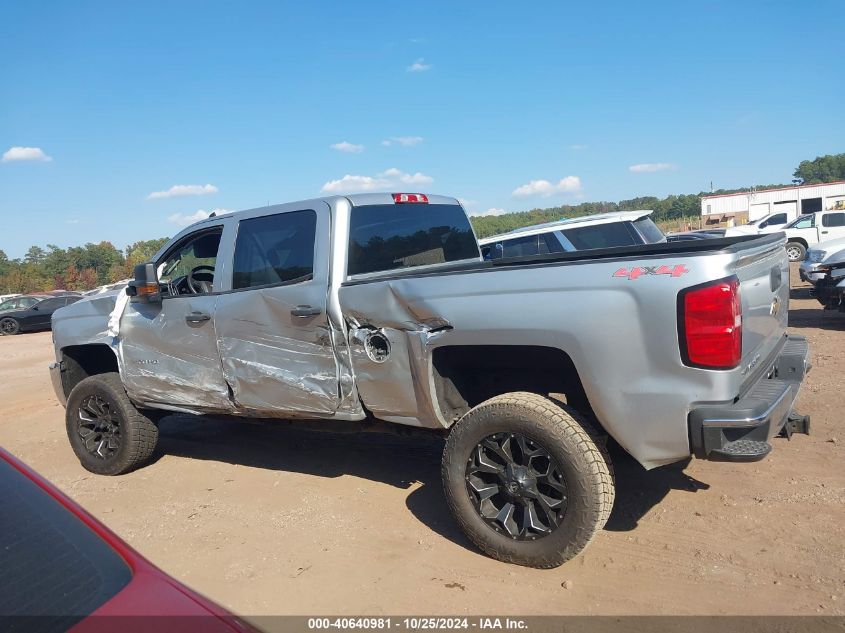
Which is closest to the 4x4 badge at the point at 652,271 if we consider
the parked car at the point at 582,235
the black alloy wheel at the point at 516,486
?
the black alloy wheel at the point at 516,486

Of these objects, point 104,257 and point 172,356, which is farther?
point 104,257

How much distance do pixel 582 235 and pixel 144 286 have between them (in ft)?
25.6

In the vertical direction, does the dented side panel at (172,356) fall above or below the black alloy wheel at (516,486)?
above

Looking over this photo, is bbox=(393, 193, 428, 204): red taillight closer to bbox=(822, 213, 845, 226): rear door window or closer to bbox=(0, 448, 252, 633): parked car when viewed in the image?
bbox=(0, 448, 252, 633): parked car

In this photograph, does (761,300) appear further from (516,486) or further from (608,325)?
(516,486)

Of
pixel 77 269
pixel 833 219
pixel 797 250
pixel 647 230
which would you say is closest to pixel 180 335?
pixel 647 230

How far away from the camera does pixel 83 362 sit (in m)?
6.01

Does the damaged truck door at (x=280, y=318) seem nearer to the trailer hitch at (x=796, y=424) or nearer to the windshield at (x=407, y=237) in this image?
the windshield at (x=407, y=237)

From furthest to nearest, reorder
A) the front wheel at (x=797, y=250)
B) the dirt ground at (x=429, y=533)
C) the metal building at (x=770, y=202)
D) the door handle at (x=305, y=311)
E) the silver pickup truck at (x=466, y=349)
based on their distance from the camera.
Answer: the metal building at (x=770, y=202) < the front wheel at (x=797, y=250) < the door handle at (x=305, y=311) < the dirt ground at (x=429, y=533) < the silver pickup truck at (x=466, y=349)

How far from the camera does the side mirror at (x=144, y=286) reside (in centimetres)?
495

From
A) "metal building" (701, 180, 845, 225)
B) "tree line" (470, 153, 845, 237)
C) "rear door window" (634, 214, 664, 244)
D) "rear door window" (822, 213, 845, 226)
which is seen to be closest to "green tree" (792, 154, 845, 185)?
"tree line" (470, 153, 845, 237)

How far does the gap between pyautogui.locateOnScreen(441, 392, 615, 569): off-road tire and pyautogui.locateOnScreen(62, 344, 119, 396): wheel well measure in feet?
A: 12.0

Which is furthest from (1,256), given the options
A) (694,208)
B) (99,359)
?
(99,359)

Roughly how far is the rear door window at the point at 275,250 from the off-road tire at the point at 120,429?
163 cm
